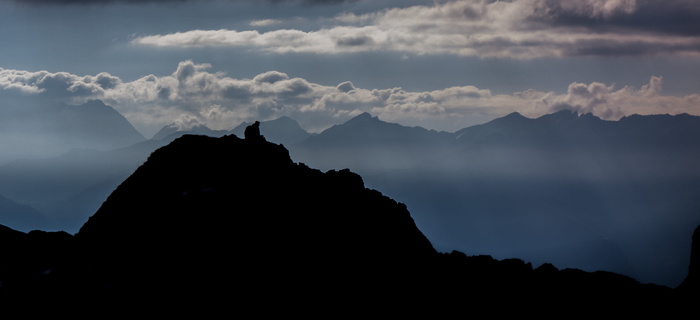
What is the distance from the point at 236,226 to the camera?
6781 cm

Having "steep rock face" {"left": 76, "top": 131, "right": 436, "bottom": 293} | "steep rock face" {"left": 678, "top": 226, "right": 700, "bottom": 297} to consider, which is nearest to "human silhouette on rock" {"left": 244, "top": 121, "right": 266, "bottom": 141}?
"steep rock face" {"left": 76, "top": 131, "right": 436, "bottom": 293}

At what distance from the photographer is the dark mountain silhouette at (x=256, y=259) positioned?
6406 cm

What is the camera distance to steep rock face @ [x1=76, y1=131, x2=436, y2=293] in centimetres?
6544

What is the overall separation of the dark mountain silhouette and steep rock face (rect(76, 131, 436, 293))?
0.47 ft

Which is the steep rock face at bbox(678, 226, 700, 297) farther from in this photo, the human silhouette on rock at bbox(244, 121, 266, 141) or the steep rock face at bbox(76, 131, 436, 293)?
the human silhouette on rock at bbox(244, 121, 266, 141)

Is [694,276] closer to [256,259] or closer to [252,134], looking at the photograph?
[256,259]

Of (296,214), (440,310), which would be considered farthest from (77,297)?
(440,310)

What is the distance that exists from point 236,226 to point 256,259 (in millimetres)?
3994

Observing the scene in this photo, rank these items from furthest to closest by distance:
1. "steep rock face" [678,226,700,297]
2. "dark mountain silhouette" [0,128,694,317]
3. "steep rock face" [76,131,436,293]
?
"steep rock face" [678,226,700,297] < "steep rock face" [76,131,436,293] < "dark mountain silhouette" [0,128,694,317]

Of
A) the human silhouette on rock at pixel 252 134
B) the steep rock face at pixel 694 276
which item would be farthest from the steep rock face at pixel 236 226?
the steep rock face at pixel 694 276

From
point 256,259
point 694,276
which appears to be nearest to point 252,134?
point 256,259

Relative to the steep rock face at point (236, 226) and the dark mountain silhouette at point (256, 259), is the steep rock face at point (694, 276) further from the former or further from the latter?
the steep rock face at point (236, 226)

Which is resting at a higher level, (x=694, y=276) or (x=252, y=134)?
(x=252, y=134)

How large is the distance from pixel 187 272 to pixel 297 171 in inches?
851
